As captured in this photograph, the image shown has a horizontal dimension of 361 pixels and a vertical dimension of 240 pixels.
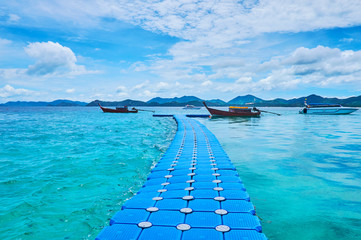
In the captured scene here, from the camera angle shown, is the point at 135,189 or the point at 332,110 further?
the point at 332,110

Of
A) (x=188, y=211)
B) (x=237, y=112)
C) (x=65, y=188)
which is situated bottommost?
(x=65, y=188)

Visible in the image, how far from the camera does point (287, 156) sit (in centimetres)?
1327

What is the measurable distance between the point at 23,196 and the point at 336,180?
12.8 m

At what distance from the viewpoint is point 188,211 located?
478 cm

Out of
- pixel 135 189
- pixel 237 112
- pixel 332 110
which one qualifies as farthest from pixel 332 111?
pixel 135 189

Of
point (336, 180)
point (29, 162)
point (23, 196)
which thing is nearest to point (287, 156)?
point (336, 180)

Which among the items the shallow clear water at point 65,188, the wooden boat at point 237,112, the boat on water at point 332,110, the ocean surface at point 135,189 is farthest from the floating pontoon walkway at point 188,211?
the boat on water at point 332,110

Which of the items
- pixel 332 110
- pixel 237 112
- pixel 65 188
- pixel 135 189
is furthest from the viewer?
pixel 332 110

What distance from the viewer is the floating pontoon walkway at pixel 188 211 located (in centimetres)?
399

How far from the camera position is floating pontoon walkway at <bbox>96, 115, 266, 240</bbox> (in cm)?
399

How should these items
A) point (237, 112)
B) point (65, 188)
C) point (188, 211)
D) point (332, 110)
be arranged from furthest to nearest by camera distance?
point (332, 110)
point (237, 112)
point (65, 188)
point (188, 211)

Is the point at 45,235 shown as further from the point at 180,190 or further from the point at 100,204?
the point at 180,190

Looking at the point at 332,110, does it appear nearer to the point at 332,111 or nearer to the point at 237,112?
the point at 332,111

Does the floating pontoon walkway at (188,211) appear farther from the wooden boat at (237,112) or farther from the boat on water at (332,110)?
the boat on water at (332,110)
